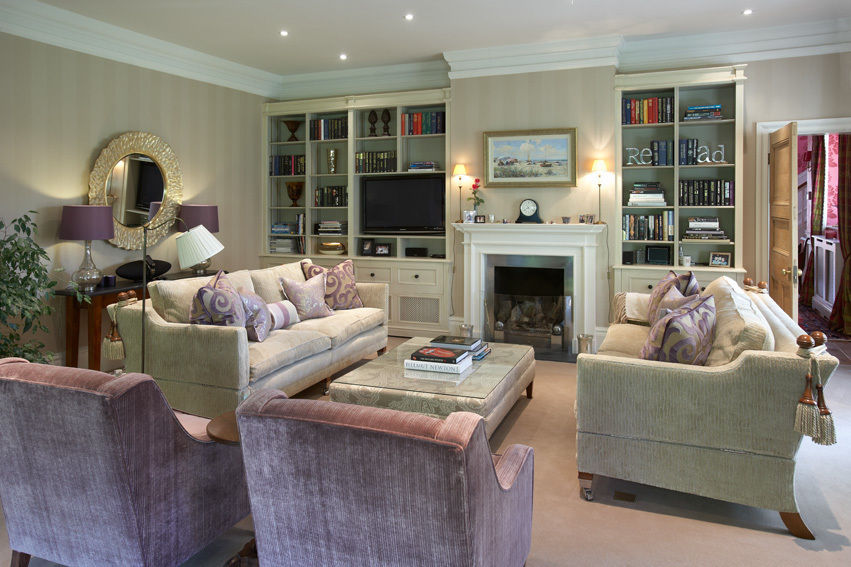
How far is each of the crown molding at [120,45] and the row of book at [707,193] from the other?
463 centimetres

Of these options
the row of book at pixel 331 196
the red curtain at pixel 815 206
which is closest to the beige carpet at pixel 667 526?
the row of book at pixel 331 196

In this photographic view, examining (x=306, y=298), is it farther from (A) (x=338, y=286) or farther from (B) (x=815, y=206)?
(B) (x=815, y=206)

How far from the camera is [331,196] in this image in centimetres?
688

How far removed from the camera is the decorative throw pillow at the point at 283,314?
4367mm

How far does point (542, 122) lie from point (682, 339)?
11.9 feet

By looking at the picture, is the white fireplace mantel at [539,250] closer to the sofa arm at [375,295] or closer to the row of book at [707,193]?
the row of book at [707,193]

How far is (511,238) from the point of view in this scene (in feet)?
19.1

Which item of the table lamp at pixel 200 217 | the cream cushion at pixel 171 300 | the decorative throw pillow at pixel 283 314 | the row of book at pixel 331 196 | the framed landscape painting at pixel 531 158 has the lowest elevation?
the decorative throw pillow at pixel 283 314

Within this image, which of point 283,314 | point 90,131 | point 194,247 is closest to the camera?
point 194,247

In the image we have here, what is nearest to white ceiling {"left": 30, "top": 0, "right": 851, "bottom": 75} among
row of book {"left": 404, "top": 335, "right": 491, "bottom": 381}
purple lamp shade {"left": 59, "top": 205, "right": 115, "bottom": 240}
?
purple lamp shade {"left": 59, "top": 205, "right": 115, "bottom": 240}

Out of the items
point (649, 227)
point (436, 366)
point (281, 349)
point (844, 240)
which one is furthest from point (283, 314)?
point (844, 240)

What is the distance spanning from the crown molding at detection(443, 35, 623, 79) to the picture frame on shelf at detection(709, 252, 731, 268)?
198 cm

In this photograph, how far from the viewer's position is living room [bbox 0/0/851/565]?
14.9ft

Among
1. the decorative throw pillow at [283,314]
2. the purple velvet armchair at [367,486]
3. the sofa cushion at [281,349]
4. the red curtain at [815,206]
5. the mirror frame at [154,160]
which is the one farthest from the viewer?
the red curtain at [815,206]
